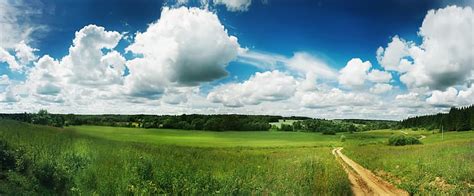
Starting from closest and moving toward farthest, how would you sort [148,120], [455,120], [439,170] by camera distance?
1. [148,120]
2. [439,170]
3. [455,120]

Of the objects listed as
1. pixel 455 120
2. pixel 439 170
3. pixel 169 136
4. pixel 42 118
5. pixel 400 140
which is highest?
pixel 455 120

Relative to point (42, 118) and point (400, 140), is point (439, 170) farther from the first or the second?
point (400, 140)

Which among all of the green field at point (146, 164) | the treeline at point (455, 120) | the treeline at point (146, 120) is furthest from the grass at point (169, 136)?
the treeline at point (455, 120)

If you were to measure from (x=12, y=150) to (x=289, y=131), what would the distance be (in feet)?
34.7

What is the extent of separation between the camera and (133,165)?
11.0 m

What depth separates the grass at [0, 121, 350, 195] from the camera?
419 inches

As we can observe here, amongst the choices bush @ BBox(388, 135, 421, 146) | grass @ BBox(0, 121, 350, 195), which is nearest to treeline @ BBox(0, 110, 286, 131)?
grass @ BBox(0, 121, 350, 195)

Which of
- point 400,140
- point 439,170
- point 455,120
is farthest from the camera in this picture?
point 400,140

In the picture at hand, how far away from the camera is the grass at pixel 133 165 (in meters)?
10.6

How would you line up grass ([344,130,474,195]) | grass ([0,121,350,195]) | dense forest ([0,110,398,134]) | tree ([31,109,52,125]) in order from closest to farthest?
grass ([0,121,350,195]) < dense forest ([0,110,398,134]) < tree ([31,109,52,125]) < grass ([344,130,474,195])

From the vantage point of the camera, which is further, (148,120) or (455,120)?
(455,120)

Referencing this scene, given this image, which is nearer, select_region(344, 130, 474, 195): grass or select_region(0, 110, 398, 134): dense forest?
select_region(0, 110, 398, 134): dense forest

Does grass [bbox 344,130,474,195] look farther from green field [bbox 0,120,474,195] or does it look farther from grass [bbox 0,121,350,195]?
grass [bbox 0,121,350,195]

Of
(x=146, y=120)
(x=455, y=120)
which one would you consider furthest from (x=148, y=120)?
(x=455, y=120)
